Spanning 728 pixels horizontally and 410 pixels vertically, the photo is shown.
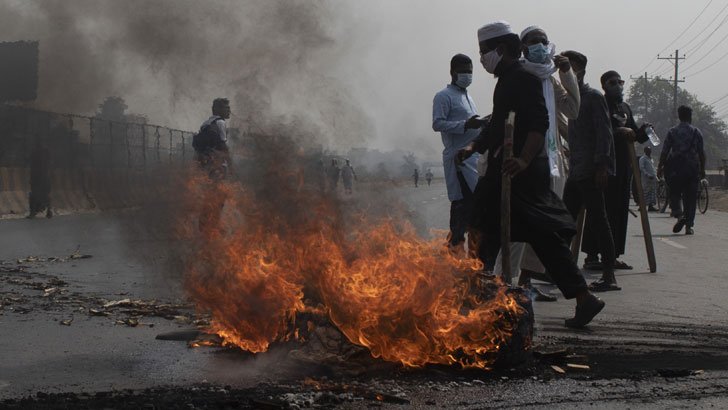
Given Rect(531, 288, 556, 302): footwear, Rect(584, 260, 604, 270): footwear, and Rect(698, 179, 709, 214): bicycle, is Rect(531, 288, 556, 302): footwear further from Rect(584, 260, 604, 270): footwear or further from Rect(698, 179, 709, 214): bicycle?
Rect(698, 179, 709, 214): bicycle

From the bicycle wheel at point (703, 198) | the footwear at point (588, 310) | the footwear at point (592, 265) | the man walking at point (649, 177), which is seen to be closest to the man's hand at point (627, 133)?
the footwear at point (592, 265)

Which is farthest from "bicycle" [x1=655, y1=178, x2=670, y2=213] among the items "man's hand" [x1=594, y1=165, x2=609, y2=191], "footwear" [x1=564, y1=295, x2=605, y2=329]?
"footwear" [x1=564, y1=295, x2=605, y2=329]

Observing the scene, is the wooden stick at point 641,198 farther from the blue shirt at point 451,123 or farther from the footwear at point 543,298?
the footwear at point 543,298

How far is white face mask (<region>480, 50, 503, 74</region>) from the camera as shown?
6152 millimetres

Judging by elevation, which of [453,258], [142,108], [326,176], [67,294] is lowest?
[67,294]

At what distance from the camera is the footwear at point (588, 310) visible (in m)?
6.01

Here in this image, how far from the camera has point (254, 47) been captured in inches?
405

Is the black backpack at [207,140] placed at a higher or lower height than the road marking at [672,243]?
higher

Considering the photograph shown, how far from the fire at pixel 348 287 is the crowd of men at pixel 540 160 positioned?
616 mm

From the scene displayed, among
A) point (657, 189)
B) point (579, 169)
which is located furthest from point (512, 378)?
point (657, 189)

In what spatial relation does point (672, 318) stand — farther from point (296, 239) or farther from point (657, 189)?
point (657, 189)

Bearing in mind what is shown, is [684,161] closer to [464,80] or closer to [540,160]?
[464,80]

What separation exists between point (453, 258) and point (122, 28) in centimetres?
864

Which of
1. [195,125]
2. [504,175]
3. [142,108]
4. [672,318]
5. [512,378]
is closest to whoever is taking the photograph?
[512,378]
